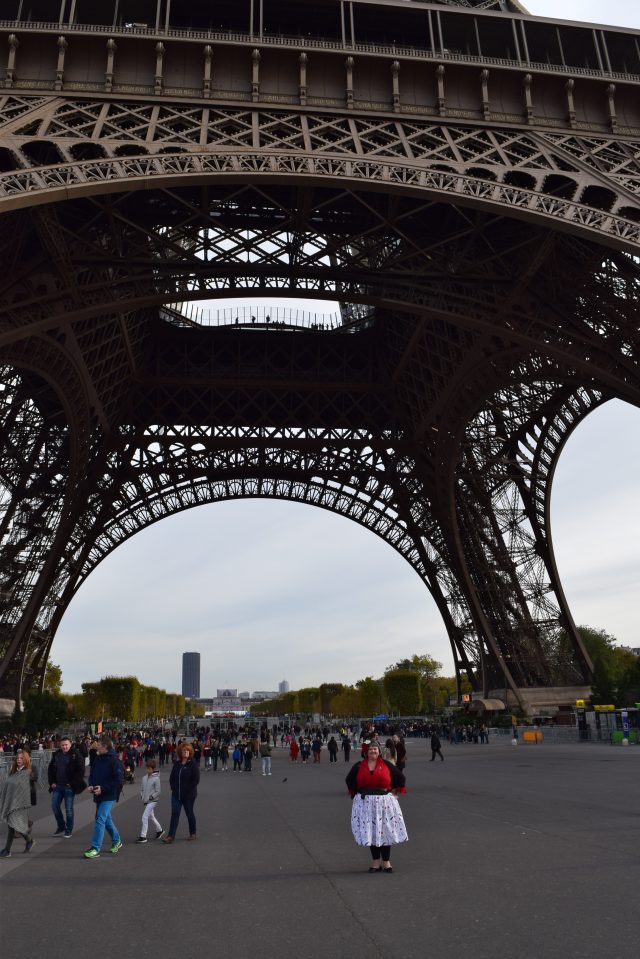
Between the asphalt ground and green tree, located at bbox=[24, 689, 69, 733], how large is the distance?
109 feet

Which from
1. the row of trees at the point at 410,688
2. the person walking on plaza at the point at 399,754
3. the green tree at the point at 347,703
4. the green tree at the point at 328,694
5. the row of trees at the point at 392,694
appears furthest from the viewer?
the green tree at the point at 328,694

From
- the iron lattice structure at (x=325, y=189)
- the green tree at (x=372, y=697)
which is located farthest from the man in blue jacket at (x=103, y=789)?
the green tree at (x=372, y=697)

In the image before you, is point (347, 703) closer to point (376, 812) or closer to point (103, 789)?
point (103, 789)

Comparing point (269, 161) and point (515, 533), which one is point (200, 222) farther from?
point (515, 533)

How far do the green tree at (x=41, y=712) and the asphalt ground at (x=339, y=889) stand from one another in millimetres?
33370

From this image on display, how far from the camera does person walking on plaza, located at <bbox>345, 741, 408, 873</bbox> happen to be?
25.5ft

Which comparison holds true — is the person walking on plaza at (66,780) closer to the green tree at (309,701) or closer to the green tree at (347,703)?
the green tree at (347,703)

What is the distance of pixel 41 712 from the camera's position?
44750 mm

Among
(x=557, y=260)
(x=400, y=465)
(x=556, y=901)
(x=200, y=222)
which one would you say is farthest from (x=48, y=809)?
(x=400, y=465)

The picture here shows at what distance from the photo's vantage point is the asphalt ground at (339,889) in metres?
5.31

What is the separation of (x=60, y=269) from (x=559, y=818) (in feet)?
62.1

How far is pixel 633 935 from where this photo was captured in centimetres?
520

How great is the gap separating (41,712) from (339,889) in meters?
42.4

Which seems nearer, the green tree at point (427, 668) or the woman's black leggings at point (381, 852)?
the woman's black leggings at point (381, 852)
